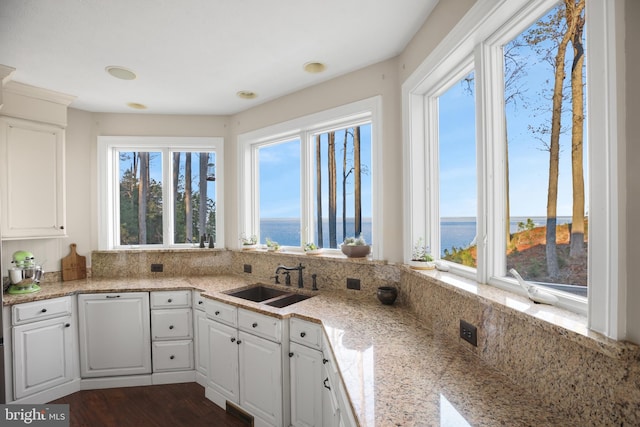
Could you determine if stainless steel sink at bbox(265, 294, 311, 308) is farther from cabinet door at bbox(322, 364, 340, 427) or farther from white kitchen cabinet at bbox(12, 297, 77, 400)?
white kitchen cabinet at bbox(12, 297, 77, 400)

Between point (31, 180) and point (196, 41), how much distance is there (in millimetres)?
2024

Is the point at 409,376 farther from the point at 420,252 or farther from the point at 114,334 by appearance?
the point at 114,334

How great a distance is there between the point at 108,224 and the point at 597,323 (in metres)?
3.97

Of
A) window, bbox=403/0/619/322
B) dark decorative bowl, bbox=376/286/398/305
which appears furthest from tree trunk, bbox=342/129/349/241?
window, bbox=403/0/619/322

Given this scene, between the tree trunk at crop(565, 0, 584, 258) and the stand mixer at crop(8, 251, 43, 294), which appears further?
the stand mixer at crop(8, 251, 43, 294)

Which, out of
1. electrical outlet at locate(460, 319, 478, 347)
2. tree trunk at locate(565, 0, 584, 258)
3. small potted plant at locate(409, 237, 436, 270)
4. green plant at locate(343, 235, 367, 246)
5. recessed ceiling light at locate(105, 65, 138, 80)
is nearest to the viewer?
tree trunk at locate(565, 0, 584, 258)

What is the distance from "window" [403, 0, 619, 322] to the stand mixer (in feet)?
11.2

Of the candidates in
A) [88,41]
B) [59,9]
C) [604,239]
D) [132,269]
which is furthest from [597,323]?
[132,269]

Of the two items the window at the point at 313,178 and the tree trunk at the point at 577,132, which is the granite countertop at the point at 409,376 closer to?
the tree trunk at the point at 577,132

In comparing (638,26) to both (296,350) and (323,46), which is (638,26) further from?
(296,350)

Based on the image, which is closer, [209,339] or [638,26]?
[638,26]

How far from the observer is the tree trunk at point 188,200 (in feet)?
11.6

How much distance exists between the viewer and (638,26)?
0.74m

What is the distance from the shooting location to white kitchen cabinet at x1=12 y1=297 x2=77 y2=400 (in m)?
2.40
